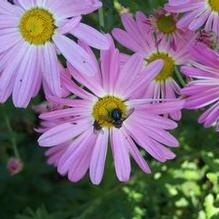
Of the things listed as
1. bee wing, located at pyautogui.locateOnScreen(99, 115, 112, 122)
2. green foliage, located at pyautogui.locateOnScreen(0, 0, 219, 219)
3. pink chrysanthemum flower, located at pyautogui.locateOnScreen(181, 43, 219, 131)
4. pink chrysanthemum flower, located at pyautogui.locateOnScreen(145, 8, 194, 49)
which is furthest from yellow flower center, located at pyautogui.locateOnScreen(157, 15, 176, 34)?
green foliage, located at pyautogui.locateOnScreen(0, 0, 219, 219)

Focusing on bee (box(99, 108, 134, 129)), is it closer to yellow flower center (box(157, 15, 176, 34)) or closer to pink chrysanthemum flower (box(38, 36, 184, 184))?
pink chrysanthemum flower (box(38, 36, 184, 184))

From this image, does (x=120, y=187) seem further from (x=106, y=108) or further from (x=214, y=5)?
(x=214, y=5)

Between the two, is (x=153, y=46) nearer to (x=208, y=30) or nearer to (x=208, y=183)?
(x=208, y=30)

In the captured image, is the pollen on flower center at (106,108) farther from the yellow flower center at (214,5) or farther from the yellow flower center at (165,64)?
the yellow flower center at (214,5)

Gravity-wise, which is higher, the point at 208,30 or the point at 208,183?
the point at 208,30

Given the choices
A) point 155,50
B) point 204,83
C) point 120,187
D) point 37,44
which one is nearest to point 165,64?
point 155,50

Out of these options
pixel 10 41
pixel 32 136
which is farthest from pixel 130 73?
pixel 32 136
